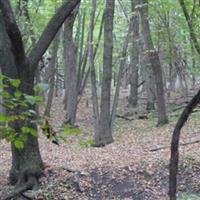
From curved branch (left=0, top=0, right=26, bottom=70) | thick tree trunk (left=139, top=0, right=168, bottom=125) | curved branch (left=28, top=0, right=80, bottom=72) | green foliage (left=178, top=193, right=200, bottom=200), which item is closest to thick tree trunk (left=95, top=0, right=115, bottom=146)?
thick tree trunk (left=139, top=0, right=168, bottom=125)

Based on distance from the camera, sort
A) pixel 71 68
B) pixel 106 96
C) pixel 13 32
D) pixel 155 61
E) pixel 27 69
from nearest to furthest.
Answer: pixel 13 32 → pixel 27 69 → pixel 106 96 → pixel 155 61 → pixel 71 68

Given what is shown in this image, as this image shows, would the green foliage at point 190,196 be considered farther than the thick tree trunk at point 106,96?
No

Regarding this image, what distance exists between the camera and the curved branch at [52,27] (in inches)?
345

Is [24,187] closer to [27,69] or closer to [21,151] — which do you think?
[21,151]

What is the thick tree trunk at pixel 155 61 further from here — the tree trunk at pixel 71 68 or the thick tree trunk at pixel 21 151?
the thick tree trunk at pixel 21 151

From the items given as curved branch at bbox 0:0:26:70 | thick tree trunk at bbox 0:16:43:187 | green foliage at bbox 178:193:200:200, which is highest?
curved branch at bbox 0:0:26:70

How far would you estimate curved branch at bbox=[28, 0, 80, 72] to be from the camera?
8.77 meters

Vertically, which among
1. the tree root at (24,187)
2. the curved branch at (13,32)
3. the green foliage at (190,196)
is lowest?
the green foliage at (190,196)

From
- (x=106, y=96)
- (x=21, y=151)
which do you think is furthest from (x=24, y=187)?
(x=106, y=96)

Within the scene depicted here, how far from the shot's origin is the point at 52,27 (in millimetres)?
8906

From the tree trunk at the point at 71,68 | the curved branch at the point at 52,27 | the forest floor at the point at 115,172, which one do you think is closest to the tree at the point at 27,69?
the curved branch at the point at 52,27

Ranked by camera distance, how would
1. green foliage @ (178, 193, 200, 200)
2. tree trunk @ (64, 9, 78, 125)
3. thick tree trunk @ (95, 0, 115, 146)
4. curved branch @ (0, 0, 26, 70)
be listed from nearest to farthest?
curved branch @ (0, 0, 26, 70) < green foliage @ (178, 193, 200, 200) < thick tree trunk @ (95, 0, 115, 146) < tree trunk @ (64, 9, 78, 125)

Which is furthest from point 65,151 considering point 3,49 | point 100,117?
point 3,49

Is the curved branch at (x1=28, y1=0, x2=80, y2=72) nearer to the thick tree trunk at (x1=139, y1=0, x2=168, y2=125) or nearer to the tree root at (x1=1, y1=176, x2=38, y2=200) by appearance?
the tree root at (x1=1, y1=176, x2=38, y2=200)
